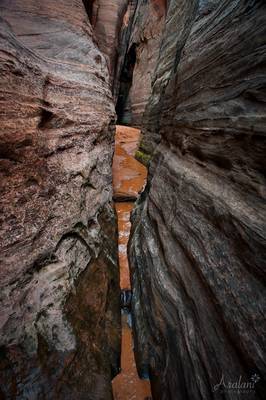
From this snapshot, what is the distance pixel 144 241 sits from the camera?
161 inches

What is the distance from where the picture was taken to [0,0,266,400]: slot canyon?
6.02 feet

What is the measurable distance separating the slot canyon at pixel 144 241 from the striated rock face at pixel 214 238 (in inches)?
0.6

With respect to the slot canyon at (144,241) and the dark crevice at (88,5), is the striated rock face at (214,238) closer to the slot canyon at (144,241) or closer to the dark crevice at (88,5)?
the slot canyon at (144,241)

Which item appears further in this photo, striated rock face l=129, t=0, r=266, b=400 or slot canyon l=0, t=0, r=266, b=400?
slot canyon l=0, t=0, r=266, b=400

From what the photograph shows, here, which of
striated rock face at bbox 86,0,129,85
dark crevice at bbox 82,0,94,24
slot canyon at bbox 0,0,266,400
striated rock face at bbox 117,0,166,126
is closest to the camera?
slot canyon at bbox 0,0,266,400

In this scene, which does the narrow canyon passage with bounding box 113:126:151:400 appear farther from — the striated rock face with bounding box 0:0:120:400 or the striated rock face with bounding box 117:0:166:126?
the striated rock face with bounding box 117:0:166:126

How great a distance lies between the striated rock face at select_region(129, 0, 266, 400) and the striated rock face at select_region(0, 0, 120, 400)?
0.79m

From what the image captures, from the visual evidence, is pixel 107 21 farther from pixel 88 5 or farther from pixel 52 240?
pixel 52 240

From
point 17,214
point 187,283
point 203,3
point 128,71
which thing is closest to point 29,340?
point 17,214

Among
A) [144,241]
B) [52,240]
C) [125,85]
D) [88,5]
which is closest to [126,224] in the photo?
[144,241]

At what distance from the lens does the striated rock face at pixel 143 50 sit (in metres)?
13.3

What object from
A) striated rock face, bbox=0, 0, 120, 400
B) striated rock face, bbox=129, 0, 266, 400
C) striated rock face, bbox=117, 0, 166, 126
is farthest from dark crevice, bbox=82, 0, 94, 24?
striated rock face, bbox=129, 0, 266, 400

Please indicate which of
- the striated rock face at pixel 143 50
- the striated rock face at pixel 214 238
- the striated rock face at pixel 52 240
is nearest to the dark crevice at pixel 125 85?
the striated rock face at pixel 143 50

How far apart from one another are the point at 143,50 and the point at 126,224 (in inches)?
604
